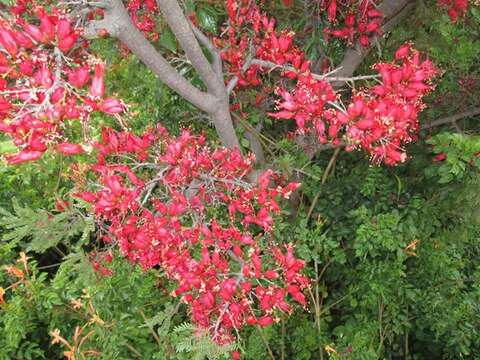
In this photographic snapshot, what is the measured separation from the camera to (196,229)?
197 centimetres

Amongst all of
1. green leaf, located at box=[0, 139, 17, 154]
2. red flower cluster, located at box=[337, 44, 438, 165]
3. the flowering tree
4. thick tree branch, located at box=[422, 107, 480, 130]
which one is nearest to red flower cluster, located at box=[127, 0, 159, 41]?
the flowering tree

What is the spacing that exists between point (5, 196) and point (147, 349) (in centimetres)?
151

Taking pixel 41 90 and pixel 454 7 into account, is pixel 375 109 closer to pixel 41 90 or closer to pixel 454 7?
pixel 454 7

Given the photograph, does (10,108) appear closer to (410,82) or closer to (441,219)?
(410,82)

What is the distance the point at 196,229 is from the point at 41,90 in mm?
915

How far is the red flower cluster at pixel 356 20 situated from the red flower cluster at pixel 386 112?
56cm

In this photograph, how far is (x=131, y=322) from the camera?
102 inches

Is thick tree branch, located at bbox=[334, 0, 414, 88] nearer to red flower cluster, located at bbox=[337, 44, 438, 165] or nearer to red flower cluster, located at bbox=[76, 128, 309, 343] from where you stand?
red flower cluster, located at bbox=[337, 44, 438, 165]

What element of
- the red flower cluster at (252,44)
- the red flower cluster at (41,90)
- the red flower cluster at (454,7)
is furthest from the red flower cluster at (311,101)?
the red flower cluster at (454,7)

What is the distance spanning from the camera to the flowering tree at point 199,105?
134cm

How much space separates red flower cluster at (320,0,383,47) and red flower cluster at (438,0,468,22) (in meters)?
0.33

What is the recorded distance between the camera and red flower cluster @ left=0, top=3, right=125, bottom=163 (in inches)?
50.2

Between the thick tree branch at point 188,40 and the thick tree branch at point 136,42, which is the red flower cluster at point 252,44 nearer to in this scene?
the thick tree branch at point 188,40

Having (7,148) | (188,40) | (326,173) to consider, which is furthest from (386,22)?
(7,148)
